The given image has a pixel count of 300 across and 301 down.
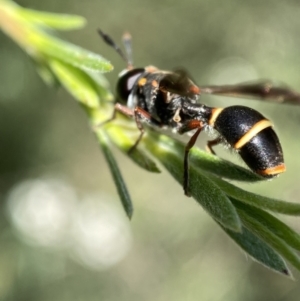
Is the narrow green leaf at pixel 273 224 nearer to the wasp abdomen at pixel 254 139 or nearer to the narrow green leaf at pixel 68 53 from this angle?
the wasp abdomen at pixel 254 139

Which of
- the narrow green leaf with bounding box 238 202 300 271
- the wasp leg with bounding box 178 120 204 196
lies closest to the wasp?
the wasp leg with bounding box 178 120 204 196

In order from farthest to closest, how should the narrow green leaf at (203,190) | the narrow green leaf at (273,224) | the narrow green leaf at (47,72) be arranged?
the narrow green leaf at (47,72), the narrow green leaf at (273,224), the narrow green leaf at (203,190)

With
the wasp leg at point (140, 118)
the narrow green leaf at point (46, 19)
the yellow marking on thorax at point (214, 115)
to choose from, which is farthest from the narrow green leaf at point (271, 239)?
the narrow green leaf at point (46, 19)

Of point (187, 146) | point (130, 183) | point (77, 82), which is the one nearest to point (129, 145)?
point (187, 146)

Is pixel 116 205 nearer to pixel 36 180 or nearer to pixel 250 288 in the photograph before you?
pixel 36 180

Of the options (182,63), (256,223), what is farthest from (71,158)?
(256,223)

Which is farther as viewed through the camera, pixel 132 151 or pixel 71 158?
pixel 71 158

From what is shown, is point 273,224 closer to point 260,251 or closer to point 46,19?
point 260,251
